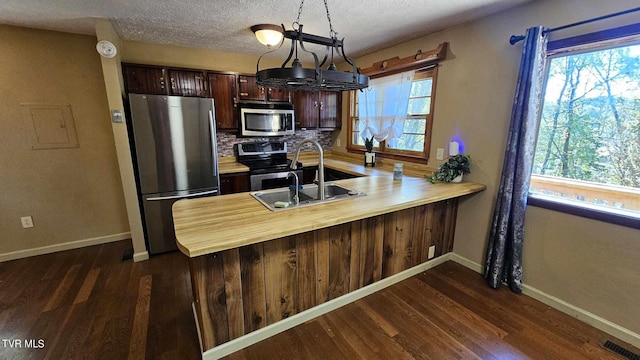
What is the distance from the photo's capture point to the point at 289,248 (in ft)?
5.86

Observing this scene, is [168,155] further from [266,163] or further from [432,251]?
[432,251]

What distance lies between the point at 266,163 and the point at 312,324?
234 centimetres

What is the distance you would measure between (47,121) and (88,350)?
250 centimetres

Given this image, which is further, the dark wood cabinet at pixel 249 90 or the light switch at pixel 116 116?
the dark wood cabinet at pixel 249 90

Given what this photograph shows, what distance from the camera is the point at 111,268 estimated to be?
2643mm

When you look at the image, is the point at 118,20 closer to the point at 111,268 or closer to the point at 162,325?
the point at 111,268

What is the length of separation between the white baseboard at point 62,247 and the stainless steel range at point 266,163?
1.50m

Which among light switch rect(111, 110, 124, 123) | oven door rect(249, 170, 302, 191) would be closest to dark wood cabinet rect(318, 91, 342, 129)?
oven door rect(249, 170, 302, 191)

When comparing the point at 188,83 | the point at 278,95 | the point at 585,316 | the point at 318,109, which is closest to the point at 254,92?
the point at 278,95

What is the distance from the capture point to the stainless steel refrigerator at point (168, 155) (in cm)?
263

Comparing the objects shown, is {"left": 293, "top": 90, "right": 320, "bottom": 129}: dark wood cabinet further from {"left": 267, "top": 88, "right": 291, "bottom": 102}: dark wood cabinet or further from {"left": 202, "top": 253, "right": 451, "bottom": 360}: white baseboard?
{"left": 202, "top": 253, "right": 451, "bottom": 360}: white baseboard

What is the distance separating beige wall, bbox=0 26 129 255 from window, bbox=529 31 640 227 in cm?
444

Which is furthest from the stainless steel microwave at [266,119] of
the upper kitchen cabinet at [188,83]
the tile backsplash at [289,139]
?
the upper kitchen cabinet at [188,83]

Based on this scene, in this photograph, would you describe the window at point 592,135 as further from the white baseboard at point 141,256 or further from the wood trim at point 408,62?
the white baseboard at point 141,256
